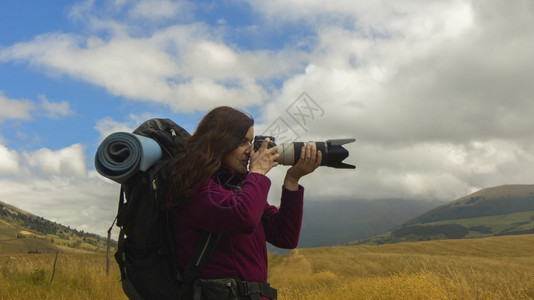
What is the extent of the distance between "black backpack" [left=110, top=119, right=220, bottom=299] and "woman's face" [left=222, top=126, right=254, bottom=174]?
0.29m

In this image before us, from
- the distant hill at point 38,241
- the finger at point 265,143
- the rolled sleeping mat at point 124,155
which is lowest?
the distant hill at point 38,241

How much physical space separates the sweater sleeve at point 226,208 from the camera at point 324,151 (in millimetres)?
406

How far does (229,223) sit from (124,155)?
0.66m

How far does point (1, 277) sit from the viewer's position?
30.2ft

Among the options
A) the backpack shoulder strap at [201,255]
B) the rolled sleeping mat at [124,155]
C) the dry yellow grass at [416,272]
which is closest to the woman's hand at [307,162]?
the backpack shoulder strap at [201,255]

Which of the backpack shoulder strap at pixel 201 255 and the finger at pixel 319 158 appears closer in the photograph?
the backpack shoulder strap at pixel 201 255

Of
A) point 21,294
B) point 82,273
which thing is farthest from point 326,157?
point 82,273

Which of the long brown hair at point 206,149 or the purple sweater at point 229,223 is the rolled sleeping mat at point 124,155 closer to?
the long brown hair at point 206,149

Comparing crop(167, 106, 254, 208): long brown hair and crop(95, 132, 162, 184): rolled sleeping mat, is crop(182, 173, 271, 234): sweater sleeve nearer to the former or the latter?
crop(167, 106, 254, 208): long brown hair

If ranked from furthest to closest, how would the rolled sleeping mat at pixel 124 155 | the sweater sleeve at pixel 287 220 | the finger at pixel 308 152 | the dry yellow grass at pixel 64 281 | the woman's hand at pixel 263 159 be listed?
the dry yellow grass at pixel 64 281, the sweater sleeve at pixel 287 220, the finger at pixel 308 152, the woman's hand at pixel 263 159, the rolled sleeping mat at pixel 124 155

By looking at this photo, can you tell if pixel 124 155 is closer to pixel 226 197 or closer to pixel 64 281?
pixel 226 197

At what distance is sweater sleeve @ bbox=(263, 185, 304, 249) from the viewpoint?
2.76m

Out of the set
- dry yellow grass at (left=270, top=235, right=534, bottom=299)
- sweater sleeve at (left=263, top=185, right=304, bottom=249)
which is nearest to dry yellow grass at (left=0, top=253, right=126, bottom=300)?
dry yellow grass at (left=270, top=235, right=534, bottom=299)

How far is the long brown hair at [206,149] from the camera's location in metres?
2.20
